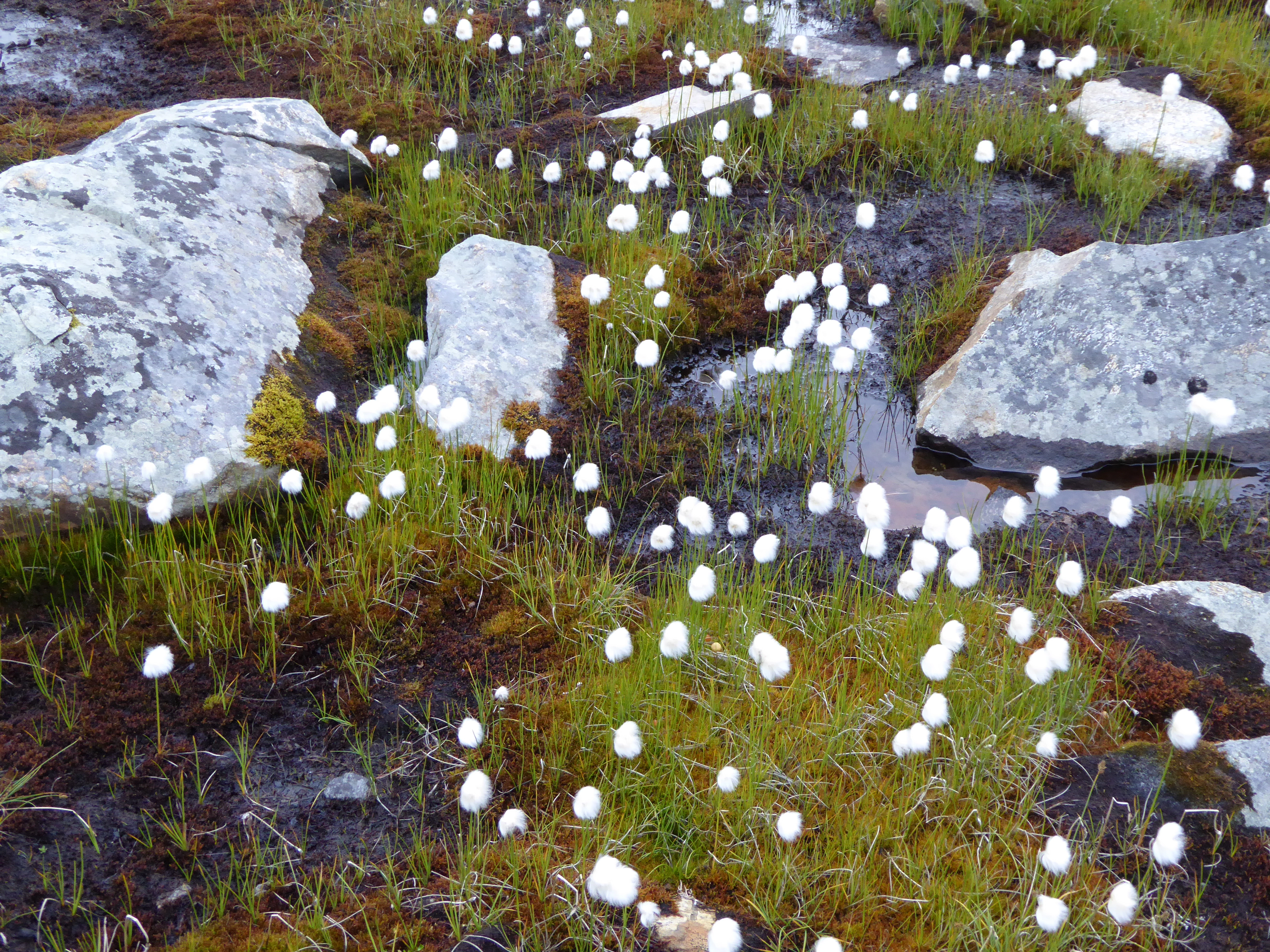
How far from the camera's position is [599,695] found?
3443mm

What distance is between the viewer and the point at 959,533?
3578mm

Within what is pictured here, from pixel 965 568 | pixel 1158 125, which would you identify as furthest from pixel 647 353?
pixel 1158 125

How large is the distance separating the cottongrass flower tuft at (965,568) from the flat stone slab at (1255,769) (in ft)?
3.11

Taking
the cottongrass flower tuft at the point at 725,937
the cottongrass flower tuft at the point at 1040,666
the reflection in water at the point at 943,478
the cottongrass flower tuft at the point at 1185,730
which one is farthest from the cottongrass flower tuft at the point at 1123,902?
the reflection in water at the point at 943,478

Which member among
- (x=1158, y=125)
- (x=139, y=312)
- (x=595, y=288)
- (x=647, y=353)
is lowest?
(x=647, y=353)

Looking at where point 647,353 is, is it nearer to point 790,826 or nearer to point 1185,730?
point 790,826

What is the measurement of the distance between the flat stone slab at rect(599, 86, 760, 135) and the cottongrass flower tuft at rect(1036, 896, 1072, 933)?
559 centimetres

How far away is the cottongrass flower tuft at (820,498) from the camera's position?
13.1 feet

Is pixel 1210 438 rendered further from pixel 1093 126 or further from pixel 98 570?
pixel 98 570

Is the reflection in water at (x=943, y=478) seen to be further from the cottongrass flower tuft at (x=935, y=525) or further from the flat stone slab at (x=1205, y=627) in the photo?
the cottongrass flower tuft at (x=935, y=525)

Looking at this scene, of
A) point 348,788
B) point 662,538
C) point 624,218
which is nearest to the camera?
point 348,788

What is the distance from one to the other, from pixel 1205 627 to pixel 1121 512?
581 mm

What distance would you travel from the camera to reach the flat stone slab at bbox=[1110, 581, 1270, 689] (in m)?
3.55

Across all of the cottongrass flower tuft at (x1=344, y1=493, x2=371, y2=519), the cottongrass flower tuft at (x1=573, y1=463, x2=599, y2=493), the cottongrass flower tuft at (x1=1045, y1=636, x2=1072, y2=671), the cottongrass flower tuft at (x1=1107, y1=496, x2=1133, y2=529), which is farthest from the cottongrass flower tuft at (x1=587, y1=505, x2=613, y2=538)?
the cottongrass flower tuft at (x1=1107, y1=496, x2=1133, y2=529)
